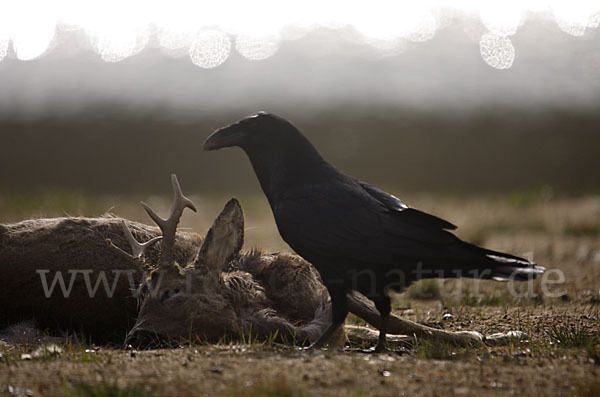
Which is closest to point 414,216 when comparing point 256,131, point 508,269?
point 508,269

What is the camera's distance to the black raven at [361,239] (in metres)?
4.10

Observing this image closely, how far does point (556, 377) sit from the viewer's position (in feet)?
11.9

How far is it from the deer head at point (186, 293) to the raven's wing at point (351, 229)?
2.15 ft

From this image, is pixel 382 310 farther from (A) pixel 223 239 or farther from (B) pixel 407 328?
(A) pixel 223 239

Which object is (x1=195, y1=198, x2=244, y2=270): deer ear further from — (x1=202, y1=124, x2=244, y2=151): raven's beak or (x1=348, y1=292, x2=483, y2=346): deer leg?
(x1=348, y1=292, x2=483, y2=346): deer leg

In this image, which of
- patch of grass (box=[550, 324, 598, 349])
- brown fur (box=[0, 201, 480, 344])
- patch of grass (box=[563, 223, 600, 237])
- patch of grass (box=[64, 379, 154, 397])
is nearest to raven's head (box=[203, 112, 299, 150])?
brown fur (box=[0, 201, 480, 344])

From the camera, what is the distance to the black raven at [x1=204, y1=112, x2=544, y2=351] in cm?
410

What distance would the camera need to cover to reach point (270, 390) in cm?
319

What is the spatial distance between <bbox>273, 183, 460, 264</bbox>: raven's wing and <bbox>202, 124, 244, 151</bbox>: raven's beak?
573 mm

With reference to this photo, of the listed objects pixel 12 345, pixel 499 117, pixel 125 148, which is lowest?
pixel 12 345

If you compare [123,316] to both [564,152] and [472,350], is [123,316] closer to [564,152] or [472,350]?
[472,350]

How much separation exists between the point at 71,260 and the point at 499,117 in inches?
878

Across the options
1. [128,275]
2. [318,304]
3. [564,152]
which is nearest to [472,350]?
[318,304]

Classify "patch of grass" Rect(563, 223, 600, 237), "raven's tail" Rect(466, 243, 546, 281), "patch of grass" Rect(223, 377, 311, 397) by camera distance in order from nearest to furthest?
"patch of grass" Rect(223, 377, 311, 397) → "raven's tail" Rect(466, 243, 546, 281) → "patch of grass" Rect(563, 223, 600, 237)
